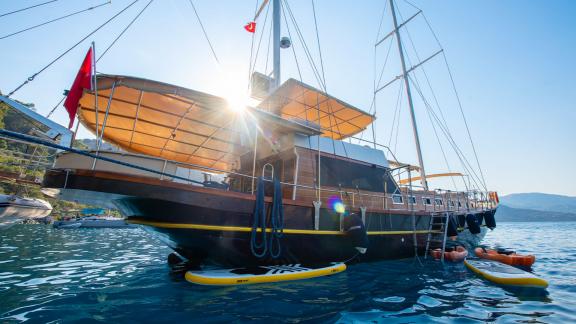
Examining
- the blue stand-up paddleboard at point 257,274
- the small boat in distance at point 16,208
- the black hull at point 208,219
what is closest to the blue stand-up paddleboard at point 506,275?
the black hull at point 208,219

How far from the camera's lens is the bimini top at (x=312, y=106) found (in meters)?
8.16

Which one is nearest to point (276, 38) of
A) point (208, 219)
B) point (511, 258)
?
point (208, 219)

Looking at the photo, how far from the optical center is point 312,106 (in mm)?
9617

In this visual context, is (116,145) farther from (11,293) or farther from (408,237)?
(408,237)

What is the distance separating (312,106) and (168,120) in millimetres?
5493

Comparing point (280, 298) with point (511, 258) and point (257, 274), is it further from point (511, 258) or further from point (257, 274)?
point (511, 258)

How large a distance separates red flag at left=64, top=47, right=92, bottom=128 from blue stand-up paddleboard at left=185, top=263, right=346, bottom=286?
12.6 ft

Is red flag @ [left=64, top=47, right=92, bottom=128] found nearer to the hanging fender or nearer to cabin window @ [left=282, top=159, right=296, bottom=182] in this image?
cabin window @ [left=282, top=159, right=296, bottom=182]

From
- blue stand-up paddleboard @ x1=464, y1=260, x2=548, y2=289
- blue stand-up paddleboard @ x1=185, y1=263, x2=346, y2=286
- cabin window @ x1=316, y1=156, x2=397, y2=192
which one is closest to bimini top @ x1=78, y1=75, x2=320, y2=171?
cabin window @ x1=316, y1=156, x2=397, y2=192

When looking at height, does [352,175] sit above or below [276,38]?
below

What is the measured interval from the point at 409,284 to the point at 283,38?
10105 millimetres

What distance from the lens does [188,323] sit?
3.44 metres

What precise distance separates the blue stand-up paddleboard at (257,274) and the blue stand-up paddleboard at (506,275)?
12.8 feet

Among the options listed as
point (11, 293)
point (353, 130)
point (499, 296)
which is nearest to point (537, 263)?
point (499, 296)
